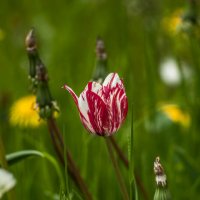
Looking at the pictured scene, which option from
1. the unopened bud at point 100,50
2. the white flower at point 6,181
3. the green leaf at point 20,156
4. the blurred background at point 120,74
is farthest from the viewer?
the blurred background at point 120,74

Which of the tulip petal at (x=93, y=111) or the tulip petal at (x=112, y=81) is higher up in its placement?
the tulip petal at (x=112, y=81)

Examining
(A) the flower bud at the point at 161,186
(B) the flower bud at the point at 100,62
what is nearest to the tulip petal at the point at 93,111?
(A) the flower bud at the point at 161,186

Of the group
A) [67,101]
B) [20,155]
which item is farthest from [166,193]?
[67,101]

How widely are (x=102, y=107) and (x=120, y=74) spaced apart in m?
0.89

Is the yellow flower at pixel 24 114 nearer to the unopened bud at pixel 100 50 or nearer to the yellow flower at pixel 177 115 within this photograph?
the yellow flower at pixel 177 115

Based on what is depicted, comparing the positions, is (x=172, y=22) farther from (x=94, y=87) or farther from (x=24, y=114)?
(x=94, y=87)

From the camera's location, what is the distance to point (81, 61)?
2938mm

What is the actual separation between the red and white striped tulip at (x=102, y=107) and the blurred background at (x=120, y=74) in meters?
0.06

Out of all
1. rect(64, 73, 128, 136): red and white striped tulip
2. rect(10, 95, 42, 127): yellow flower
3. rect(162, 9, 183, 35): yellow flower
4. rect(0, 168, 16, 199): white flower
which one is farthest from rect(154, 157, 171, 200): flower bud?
rect(162, 9, 183, 35): yellow flower

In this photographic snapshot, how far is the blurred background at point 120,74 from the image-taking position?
5.59 feet

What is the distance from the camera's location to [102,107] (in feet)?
3.44

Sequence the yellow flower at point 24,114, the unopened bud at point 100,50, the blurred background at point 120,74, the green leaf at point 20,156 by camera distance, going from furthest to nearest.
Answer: the yellow flower at point 24,114, the blurred background at point 120,74, the unopened bud at point 100,50, the green leaf at point 20,156

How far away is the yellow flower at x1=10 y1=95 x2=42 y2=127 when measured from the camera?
213 centimetres

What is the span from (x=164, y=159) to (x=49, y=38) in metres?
1.68
